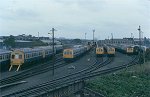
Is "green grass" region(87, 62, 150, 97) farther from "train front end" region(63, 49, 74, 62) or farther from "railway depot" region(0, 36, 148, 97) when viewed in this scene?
"train front end" region(63, 49, 74, 62)

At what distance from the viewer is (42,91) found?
2816 centimetres

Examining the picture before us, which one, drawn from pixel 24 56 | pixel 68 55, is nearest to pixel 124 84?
pixel 24 56

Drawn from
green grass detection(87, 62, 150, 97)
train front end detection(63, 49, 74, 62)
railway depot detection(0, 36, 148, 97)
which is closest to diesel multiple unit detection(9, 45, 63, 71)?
railway depot detection(0, 36, 148, 97)

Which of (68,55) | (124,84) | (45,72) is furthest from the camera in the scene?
(68,55)

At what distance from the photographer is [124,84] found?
41844 millimetres

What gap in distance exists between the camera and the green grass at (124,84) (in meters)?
36.7

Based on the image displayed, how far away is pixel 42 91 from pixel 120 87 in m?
14.3

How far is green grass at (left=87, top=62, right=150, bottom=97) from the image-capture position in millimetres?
36719

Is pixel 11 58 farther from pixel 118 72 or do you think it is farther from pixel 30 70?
pixel 118 72

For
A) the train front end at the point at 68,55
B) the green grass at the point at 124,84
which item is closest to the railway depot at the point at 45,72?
the train front end at the point at 68,55

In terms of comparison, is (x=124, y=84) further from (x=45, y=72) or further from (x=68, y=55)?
(x=68, y=55)

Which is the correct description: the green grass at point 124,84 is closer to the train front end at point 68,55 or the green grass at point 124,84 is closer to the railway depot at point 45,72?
the railway depot at point 45,72

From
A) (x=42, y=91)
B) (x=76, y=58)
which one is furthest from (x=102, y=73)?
(x=76, y=58)

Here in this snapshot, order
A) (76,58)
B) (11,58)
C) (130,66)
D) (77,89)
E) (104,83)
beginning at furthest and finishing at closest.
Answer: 1. (76,58)
2. (130,66)
3. (11,58)
4. (104,83)
5. (77,89)
